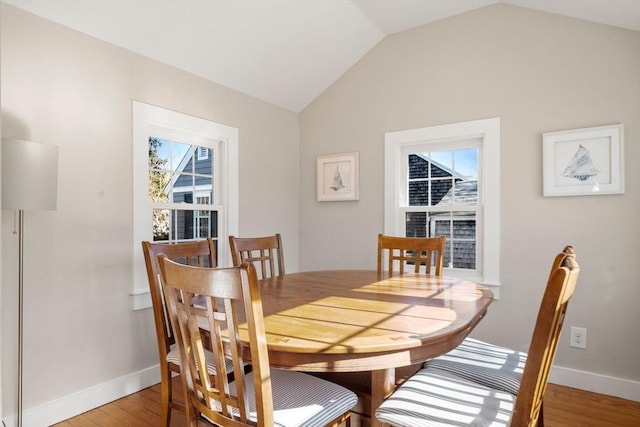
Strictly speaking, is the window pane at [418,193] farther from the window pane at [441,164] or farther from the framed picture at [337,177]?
the framed picture at [337,177]

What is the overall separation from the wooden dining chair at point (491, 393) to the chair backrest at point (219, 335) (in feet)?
1.74

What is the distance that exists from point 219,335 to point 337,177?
2.85 metres

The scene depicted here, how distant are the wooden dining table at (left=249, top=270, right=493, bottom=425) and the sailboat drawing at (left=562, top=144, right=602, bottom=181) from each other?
1.34m

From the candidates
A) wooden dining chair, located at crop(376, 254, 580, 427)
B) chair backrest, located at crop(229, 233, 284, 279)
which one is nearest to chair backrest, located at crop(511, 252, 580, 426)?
wooden dining chair, located at crop(376, 254, 580, 427)

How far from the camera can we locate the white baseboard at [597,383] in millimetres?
2586

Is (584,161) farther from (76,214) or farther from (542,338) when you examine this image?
(76,214)

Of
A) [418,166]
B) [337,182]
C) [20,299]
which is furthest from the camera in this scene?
[337,182]

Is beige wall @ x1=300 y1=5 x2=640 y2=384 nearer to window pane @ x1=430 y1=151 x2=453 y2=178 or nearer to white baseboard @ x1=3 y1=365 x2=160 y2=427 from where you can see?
window pane @ x1=430 y1=151 x2=453 y2=178

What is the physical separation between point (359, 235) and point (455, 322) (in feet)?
7.76

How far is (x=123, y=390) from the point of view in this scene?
102 inches

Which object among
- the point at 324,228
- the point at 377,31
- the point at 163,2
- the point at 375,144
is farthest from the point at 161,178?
the point at 377,31

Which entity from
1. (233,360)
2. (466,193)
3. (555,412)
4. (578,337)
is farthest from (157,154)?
(578,337)

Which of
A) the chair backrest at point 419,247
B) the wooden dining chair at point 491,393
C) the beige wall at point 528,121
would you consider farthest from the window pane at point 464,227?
the wooden dining chair at point 491,393

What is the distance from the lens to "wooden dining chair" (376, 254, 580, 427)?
110cm
